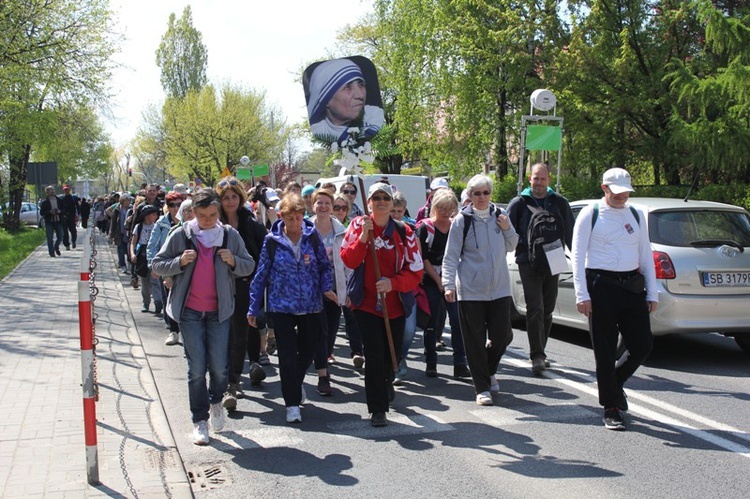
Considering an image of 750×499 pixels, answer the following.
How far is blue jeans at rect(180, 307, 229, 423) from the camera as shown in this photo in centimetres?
579

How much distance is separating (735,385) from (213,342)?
4.67 metres

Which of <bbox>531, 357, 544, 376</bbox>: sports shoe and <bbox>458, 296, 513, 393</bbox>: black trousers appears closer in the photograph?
<bbox>458, 296, 513, 393</bbox>: black trousers

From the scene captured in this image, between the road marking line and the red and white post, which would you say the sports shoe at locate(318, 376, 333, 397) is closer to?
the road marking line

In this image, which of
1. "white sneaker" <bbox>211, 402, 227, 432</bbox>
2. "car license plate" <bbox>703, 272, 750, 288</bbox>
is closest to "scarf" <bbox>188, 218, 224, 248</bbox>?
"white sneaker" <bbox>211, 402, 227, 432</bbox>

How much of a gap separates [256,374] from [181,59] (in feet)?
240

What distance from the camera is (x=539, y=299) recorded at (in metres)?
Result: 7.87

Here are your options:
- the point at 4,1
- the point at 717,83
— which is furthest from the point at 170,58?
the point at 717,83

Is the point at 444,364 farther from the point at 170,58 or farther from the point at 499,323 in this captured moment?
the point at 170,58

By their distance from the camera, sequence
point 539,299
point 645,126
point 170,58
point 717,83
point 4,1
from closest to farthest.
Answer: point 539,299 < point 717,83 < point 4,1 < point 645,126 < point 170,58

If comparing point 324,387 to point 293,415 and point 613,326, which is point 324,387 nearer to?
point 293,415

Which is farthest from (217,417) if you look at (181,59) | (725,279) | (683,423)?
(181,59)

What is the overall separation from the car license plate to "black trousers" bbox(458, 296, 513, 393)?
7.84 feet

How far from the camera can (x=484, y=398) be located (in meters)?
6.79

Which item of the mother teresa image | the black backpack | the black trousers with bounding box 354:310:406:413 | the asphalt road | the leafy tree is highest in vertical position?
the leafy tree
